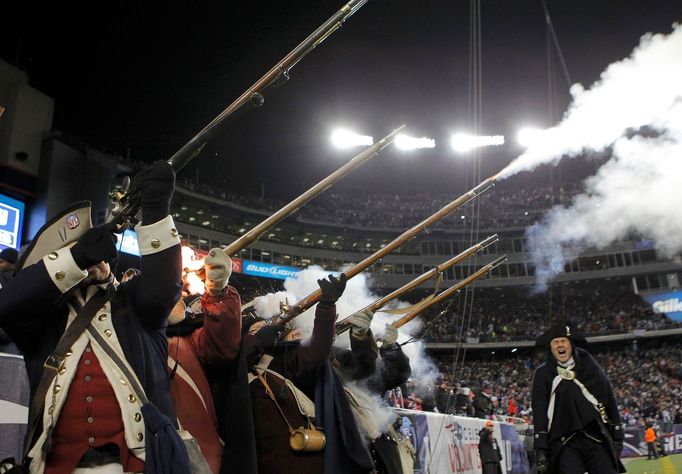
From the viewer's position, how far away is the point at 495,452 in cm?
1143

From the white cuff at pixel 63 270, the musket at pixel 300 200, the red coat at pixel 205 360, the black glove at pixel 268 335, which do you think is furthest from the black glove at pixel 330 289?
the white cuff at pixel 63 270

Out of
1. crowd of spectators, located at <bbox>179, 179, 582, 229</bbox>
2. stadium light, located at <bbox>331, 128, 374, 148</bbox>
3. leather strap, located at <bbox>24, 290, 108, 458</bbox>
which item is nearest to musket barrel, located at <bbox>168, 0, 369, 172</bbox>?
leather strap, located at <bbox>24, 290, 108, 458</bbox>

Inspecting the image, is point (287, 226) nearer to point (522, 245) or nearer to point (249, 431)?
point (522, 245)

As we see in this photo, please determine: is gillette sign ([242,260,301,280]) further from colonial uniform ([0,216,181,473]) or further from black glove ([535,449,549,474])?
colonial uniform ([0,216,181,473])

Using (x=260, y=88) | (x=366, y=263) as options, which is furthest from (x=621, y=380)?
(x=260, y=88)

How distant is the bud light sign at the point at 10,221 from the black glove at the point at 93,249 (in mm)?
18837

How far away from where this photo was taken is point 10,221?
66.0 feet

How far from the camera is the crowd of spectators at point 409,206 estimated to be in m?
46.9

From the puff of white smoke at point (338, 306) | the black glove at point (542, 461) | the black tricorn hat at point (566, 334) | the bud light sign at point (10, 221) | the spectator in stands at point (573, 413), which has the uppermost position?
the bud light sign at point (10, 221)

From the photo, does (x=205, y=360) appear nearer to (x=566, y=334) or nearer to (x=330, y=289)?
(x=330, y=289)

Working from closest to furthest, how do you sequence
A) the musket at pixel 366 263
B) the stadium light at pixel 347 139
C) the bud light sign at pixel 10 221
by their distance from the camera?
the musket at pixel 366 263, the bud light sign at pixel 10 221, the stadium light at pixel 347 139

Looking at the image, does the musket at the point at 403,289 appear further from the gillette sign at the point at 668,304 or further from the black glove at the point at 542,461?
the gillette sign at the point at 668,304

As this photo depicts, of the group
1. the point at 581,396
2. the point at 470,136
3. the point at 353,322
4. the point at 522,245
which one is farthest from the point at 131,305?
the point at 522,245

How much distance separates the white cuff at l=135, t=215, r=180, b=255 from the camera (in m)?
2.46
